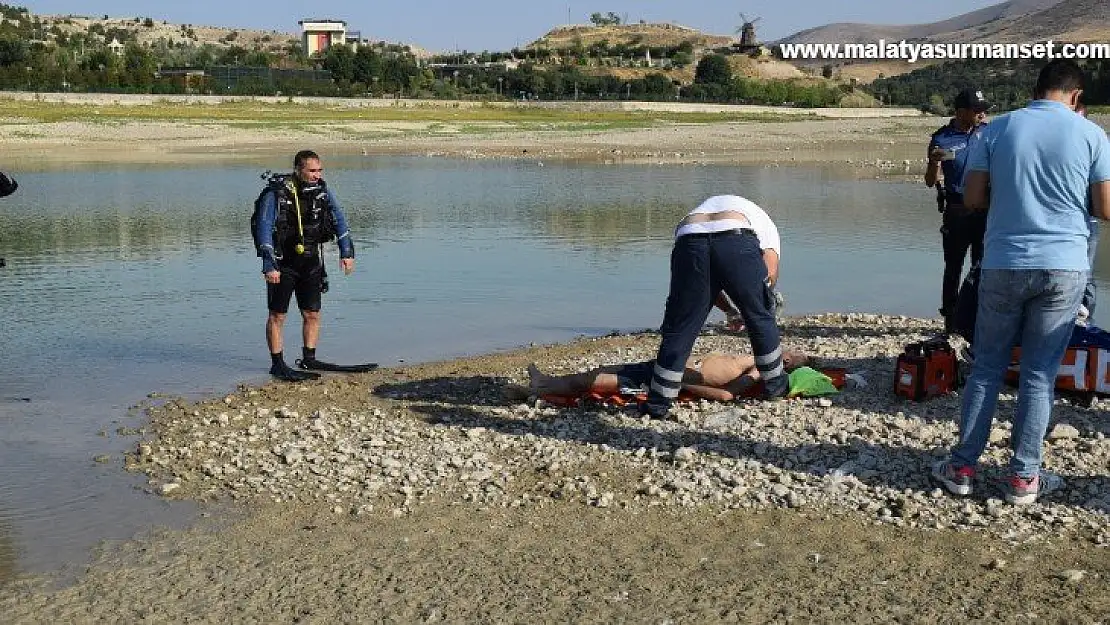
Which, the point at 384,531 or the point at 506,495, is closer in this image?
the point at 384,531

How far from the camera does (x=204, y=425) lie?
8141 millimetres

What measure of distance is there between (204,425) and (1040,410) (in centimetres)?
510

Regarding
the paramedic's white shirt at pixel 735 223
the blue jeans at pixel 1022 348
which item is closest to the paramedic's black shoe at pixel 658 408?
the paramedic's white shirt at pixel 735 223

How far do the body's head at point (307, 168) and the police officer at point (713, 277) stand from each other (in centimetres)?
354

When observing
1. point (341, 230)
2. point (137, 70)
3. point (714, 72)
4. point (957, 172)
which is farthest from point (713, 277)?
point (714, 72)

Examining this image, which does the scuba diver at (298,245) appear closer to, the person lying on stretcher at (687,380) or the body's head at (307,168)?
the body's head at (307,168)

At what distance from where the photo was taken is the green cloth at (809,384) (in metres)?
8.09

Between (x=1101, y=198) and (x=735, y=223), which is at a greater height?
(x=1101, y=198)

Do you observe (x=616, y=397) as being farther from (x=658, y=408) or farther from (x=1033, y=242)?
(x=1033, y=242)

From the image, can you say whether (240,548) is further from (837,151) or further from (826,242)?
(837,151)

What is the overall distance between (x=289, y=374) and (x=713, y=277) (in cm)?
391

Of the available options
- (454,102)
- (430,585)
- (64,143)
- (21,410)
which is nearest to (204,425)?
(21,410)

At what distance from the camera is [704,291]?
738cm

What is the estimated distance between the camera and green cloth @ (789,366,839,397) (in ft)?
26.5
